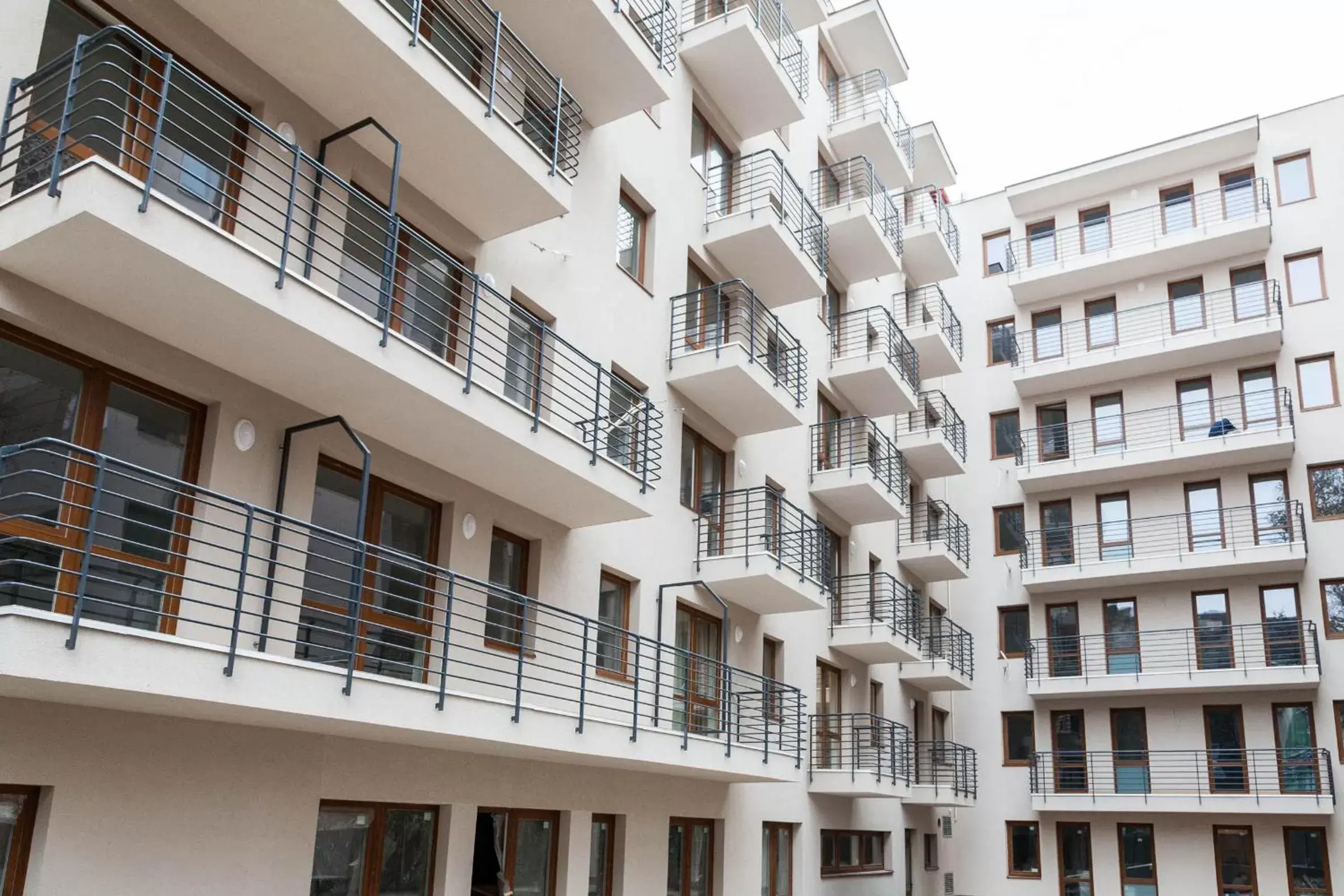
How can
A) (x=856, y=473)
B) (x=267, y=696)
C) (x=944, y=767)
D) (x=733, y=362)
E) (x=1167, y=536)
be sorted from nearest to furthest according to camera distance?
(x=267, y=696) → (x=733, y=362) → (x=856, y=473) → (x=944, y=767) → (x=1167, y=536)

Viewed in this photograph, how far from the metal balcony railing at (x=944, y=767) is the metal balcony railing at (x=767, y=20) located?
12176 mm

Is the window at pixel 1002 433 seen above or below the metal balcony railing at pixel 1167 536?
above

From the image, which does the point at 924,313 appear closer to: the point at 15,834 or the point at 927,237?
the point at 927,237

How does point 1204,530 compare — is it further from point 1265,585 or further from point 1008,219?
point 1008,219

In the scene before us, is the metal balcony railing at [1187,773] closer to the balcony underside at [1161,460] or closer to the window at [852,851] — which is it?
the window at [852,851]

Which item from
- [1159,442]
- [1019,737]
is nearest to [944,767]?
[1019,737]

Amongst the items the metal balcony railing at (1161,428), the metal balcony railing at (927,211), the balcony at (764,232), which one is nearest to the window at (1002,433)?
the metal balcony railing at (1161,428)

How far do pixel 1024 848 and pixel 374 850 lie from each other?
18800 mm

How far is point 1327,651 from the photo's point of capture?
22.1 m

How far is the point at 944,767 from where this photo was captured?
23.8 m

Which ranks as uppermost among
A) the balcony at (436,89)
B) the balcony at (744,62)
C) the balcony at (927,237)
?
the balcony at (927,237)

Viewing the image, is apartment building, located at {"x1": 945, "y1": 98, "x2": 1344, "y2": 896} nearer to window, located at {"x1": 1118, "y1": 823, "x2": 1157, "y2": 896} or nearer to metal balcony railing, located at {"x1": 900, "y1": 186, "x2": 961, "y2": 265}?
window, located at {"x1": 1118, "y1": 823, "x2": 1157, "y2": 896}

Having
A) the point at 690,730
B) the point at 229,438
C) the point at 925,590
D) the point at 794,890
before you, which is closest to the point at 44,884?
the point at 229,438

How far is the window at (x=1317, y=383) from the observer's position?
76.8ft
